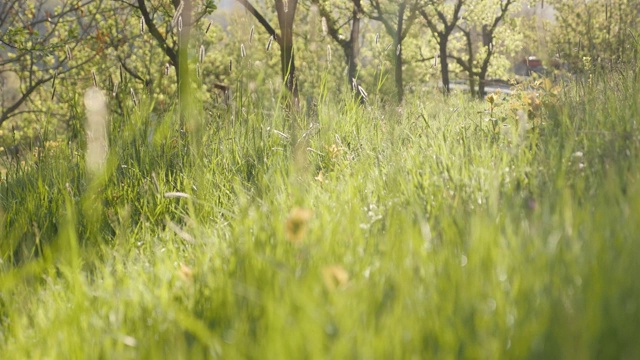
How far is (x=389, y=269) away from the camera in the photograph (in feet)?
5.61

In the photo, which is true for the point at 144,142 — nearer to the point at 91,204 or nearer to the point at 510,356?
the point at 91,204

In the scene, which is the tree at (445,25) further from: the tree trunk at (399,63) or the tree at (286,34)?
the tree at (286,34)

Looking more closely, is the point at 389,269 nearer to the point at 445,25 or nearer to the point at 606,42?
the point at 606,42

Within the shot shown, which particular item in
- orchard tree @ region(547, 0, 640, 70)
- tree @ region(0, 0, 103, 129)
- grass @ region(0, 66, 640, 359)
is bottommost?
grass @ region(0, 66, 640, 359)

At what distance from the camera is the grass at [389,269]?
1323 mm

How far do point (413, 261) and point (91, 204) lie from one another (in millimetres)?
2266

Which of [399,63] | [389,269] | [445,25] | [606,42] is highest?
[445,25]

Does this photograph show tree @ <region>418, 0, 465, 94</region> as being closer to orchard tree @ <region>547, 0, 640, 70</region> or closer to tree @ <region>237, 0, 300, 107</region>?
tree @ <region>237, 0, 300, 107</region>

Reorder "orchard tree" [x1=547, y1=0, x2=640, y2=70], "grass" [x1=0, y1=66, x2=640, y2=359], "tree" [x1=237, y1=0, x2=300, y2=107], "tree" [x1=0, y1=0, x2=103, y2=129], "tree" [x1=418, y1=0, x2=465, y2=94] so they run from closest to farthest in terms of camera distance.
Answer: "grass" [x1=0, y1=66, x2=640, y2=359], "orchard tree" [x1=547, y1=0, x2=640, y2=70], "tree" [x1=237, y1=0, x2=300, y2=107], "tree" [x1=0, y1=0, x2=103, y2=129], "tree" [x1=418, y1=0, x2=465, y2=94]

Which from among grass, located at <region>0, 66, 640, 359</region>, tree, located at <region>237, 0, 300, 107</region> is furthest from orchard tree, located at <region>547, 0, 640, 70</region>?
tree, located at <region>237, 0, 300, 107</region>

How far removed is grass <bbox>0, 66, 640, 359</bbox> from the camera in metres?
1.32

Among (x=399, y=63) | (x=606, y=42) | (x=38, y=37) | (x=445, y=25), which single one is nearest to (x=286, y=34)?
(x=606, y=42)

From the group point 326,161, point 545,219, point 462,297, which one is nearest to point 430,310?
point 462,297

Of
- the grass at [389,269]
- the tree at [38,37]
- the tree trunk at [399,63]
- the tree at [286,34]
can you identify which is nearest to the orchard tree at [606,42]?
the grass at [389,269]
